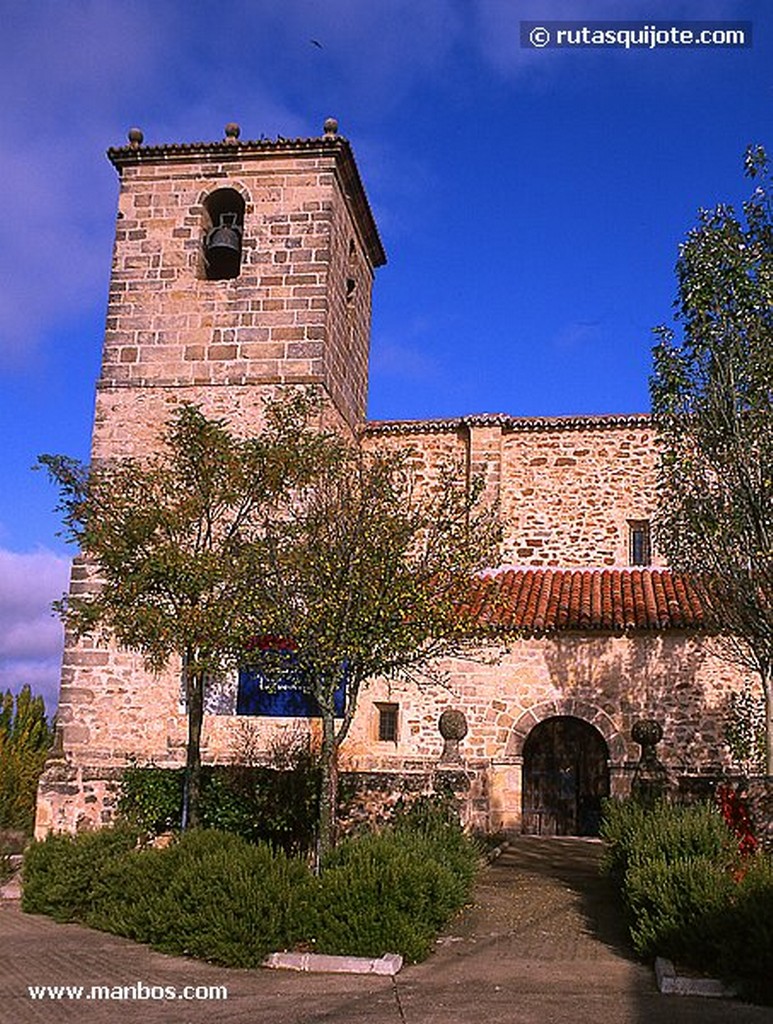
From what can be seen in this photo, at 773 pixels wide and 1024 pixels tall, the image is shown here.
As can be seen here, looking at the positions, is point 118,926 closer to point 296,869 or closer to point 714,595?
point 296,869

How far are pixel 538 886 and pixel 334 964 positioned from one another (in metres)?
3.90

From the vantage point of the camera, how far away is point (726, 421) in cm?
1223

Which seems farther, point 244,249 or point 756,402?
point 244,249

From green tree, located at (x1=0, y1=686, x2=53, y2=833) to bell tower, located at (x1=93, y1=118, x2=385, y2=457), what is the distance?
17.6 feet

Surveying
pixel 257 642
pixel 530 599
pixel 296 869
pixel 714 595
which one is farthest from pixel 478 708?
pixel 296 869

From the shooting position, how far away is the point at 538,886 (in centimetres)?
1109

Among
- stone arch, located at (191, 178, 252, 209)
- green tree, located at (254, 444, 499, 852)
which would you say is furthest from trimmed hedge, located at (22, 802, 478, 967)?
stone arch, located at (191, 178, 252, 209)

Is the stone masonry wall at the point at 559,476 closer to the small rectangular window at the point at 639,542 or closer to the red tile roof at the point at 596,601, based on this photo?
the small rectangular window at the point at 639,542

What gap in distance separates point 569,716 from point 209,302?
29.6ft

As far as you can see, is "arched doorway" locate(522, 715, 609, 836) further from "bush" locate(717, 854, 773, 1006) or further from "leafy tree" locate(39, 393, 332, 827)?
"bush" locate(717, 854, 773, 1006)

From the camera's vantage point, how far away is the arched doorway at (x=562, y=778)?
53.4 feet

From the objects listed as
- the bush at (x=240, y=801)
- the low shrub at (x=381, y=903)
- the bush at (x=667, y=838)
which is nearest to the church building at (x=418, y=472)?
the bush at (x=240, y=801)

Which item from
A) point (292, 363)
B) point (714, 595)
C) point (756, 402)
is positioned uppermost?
point (292, 363)

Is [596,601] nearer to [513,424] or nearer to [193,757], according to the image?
[513,424]
